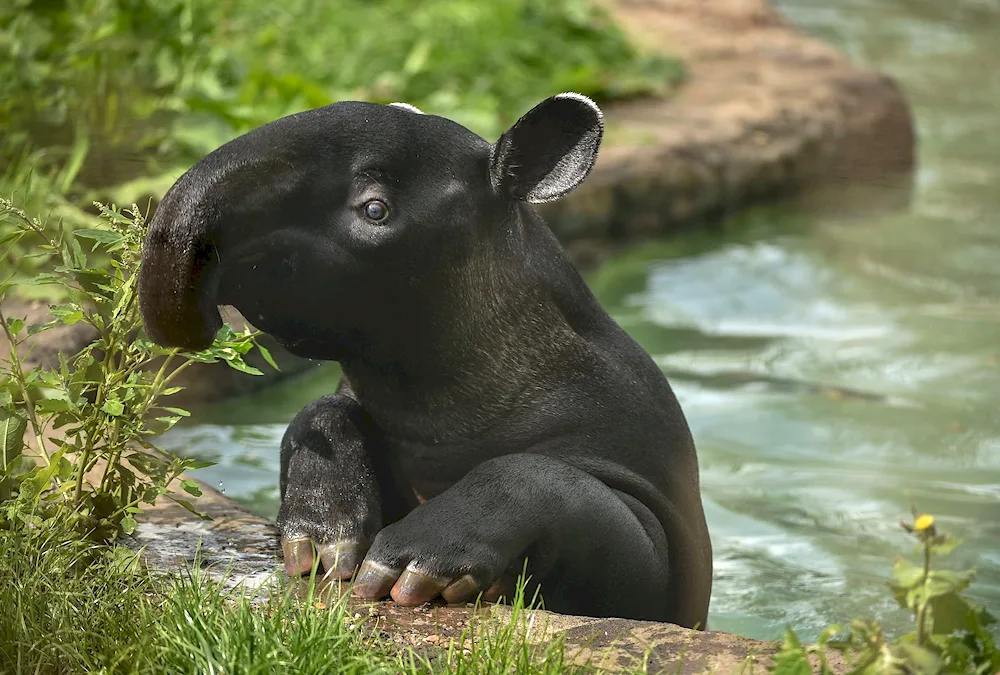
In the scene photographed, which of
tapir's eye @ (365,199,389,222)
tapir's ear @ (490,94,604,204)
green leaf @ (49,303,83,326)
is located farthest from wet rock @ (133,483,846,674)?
tapir's ear @ (490,94,604,204)

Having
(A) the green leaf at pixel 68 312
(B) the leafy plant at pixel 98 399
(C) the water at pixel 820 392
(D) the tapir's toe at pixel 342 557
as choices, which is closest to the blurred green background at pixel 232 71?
(C) the water at pixel 820 392

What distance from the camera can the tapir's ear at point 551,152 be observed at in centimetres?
362

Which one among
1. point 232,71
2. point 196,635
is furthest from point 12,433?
point 232,71

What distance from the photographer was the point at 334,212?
3516 mm

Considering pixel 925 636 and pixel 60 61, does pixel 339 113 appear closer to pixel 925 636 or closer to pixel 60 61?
pixel 925 636

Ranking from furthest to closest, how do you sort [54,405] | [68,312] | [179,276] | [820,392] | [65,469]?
[820,392] → [65,469] → [54,405] → [68,312] → [179,276]

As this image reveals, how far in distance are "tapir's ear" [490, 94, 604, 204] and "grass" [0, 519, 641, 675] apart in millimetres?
1017

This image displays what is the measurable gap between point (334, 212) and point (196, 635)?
1.04m

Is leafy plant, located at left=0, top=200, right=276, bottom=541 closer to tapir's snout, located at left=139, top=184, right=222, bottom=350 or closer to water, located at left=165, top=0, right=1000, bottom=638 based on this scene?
tapir's snout, located at left=139, top=184, right=222, bottom=350

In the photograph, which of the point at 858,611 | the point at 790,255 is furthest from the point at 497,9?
the point at 858,611

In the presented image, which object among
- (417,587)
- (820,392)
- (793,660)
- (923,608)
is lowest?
(820,392)

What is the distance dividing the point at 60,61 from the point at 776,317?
4.47 m

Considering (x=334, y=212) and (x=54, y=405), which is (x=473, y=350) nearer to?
(x=334, y=212)

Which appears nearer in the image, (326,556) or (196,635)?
(196,635)
